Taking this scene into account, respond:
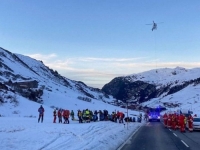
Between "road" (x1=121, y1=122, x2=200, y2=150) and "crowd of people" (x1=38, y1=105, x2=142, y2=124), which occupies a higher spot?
"crowd of people" (x1=38, y1=105, x2=142, y2=124)

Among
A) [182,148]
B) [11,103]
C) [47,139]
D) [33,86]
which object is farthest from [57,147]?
[33,86]

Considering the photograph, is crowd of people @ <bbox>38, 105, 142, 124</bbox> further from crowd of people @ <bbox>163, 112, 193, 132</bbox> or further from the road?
the road

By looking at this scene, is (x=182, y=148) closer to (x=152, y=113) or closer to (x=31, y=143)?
(x=31, y=143)

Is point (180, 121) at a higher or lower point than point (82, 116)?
lower

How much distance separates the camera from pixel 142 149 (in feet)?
53.1

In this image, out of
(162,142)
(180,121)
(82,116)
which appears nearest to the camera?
(162,142)

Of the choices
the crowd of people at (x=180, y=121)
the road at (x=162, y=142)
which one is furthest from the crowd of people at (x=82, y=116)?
the road at (x=162, y=142)

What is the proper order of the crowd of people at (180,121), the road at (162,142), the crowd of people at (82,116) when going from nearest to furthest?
the road at (162,142), the crowd of people at (180,121), the crowd of people at (82,116)

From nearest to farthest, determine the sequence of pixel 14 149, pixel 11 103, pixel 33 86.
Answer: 1. pixel 14 149
2. pixel 11 103
3. pixel 33 86

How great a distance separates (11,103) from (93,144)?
45.0 meters

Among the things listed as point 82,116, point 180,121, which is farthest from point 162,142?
point 82,116

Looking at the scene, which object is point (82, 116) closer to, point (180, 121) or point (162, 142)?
point (180, 121)

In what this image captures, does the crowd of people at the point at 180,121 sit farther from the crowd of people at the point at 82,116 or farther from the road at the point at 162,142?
the road at the point at 162,142

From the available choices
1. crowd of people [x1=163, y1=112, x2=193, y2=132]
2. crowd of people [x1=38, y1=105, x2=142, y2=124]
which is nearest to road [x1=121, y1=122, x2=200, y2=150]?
crowd of people [x1=163, y1=112, x2=193, y2=132]
